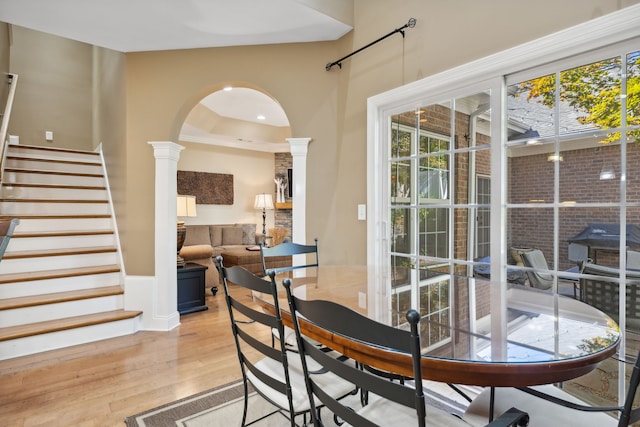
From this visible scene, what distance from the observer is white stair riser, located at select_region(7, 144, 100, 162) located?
16.3 feet

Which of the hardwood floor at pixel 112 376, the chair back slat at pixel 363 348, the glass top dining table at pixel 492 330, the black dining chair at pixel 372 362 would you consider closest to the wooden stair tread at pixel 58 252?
the hardwood floor at pixel 112 376

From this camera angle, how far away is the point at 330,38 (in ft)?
10.1

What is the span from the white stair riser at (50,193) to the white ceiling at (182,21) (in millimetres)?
2101

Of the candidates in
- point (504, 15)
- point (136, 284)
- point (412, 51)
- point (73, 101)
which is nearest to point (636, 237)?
point (504, 15)

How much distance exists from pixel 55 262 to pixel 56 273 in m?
0.18

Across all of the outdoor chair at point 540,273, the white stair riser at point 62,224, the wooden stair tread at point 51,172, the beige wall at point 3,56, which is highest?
the beige wall at point 3,56

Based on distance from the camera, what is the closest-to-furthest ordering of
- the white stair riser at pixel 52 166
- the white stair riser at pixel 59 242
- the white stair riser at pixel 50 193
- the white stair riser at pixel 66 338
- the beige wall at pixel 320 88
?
1. the beige wall at pixel 320 88
2. the white stair riser at pixel 66 338
3. the white stair riser at pixel 59 242
4. the white stair riser at pixel 50 193
5. the white stair riser at pixel 52 166

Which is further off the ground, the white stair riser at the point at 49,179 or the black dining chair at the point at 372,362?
the white stair riser at the point at 49,179

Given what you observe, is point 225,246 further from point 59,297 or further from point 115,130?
point 59,297

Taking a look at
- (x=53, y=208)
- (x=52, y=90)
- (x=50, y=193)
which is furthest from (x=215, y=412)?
(x=52, y=90)

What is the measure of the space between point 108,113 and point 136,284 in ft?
7.95

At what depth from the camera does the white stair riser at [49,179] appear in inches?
171

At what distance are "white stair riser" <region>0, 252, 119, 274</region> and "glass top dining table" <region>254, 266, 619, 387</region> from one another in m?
2.96

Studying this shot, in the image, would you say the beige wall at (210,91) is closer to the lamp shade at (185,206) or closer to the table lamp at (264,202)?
the lamp shade at (185,206)
